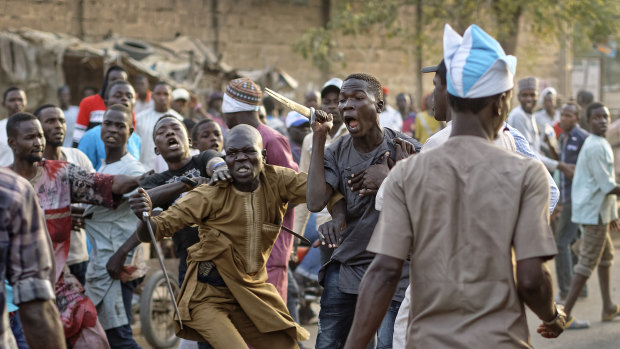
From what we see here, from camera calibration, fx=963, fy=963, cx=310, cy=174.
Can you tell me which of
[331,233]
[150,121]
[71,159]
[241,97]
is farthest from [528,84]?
[331,233]

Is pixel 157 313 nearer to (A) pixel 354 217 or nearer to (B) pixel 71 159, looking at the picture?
(B) pixel 71 159

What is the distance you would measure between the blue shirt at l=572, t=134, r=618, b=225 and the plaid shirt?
260 inches

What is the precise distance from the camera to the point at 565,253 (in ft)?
31.7

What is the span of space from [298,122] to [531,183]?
658cm

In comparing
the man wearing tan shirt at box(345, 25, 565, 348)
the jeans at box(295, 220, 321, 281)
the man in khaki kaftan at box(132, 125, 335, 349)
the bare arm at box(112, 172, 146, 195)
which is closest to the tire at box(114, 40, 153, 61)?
the jeans at box(295, 220, 321, 281)

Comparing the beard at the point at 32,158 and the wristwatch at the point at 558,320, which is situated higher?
the beard at the point at 32,158

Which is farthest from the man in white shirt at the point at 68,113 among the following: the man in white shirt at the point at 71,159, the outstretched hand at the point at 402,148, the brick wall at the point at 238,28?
the outstretched hand at the point at 402,148

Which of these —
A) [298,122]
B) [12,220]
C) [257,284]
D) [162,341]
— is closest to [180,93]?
[298,122]

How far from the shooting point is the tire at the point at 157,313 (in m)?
7.71

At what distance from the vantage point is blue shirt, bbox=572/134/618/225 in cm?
877

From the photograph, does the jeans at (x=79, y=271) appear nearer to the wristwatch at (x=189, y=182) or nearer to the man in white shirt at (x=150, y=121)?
the wristwatch at (x=189, y=182)

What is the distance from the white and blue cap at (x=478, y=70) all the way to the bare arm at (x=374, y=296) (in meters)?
0.61

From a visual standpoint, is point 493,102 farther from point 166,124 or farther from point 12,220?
point 166,124

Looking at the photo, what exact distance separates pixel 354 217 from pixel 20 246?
228cm
